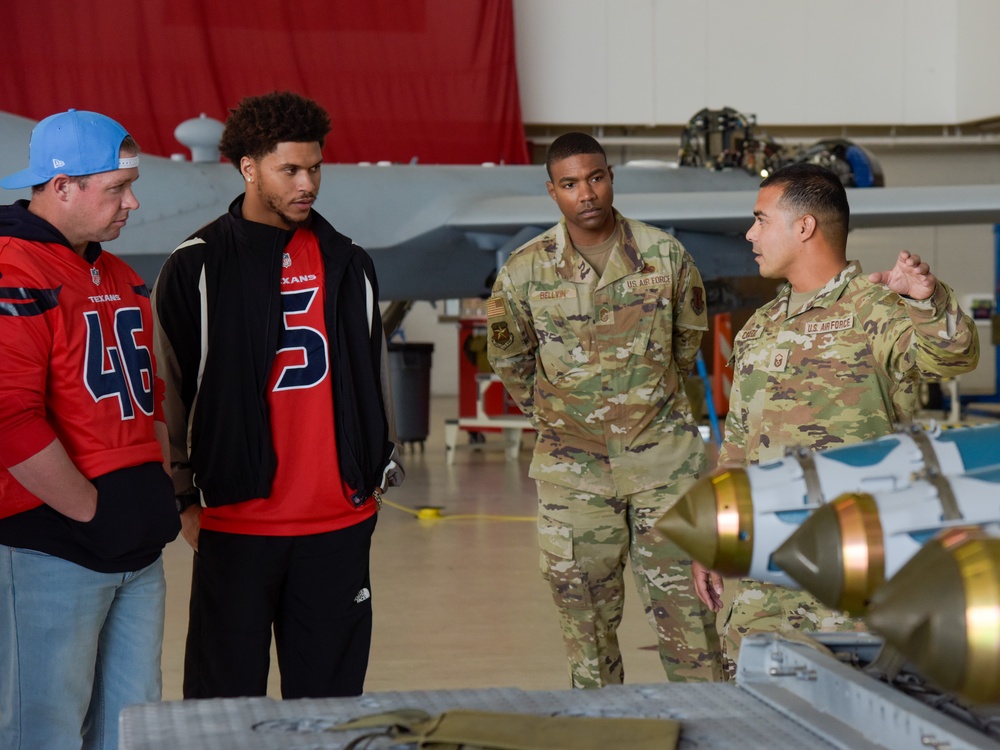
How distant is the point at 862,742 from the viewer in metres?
1.25

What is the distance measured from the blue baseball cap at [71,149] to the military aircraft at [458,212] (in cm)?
435

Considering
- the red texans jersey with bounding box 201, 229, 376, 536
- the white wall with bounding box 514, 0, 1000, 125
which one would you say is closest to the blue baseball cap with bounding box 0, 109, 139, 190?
the red texans jersey with bounding box 201, 229, 376, 536

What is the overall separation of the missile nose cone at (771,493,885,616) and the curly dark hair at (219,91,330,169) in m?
1.67

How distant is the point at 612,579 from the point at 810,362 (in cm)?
88

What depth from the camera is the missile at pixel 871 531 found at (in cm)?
115

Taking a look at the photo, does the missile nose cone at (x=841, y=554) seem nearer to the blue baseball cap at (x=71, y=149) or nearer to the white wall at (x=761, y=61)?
the blue baseball cap at (x=71, y=149)

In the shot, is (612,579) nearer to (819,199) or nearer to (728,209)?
(819,199)

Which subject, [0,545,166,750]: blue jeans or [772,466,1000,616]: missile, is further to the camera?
→ [0,545,166,750]: blue jeans

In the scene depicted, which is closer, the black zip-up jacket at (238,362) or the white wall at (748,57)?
the black zip-up jacket at (238,362)

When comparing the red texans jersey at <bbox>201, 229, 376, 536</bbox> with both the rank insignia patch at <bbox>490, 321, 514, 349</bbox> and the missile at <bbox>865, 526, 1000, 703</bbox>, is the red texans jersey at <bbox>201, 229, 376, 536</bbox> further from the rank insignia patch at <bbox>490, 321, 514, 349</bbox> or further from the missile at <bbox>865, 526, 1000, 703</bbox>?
the missile at <bbox>865, 526, 1000, 703</bbox>

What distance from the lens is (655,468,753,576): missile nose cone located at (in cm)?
130

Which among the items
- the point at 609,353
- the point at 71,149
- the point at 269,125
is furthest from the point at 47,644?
the point at 609,353

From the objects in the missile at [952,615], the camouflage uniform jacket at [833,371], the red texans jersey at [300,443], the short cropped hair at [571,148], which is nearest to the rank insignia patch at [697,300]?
the short cropped hair at [571,148]

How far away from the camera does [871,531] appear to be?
3.79 feet
